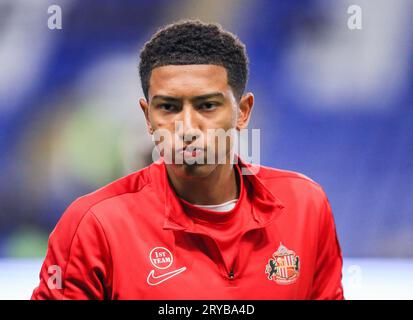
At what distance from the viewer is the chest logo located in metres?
1.76

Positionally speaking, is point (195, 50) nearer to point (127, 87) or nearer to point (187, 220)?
point (187, 220)

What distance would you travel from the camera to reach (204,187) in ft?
6.13

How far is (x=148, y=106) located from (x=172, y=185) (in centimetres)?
25

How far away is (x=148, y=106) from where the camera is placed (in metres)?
1.85

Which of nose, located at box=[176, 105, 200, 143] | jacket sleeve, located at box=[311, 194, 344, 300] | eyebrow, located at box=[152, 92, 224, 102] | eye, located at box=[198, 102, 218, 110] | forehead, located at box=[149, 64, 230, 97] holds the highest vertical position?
A: forehead, located at box=[149, 64, 230, 97]

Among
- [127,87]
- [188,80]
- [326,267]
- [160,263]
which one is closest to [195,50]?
[188,80]

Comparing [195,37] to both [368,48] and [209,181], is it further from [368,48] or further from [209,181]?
[368,48]

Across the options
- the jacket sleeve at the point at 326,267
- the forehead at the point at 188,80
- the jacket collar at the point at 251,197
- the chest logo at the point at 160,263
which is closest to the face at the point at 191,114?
the forehead at the point at 188,80

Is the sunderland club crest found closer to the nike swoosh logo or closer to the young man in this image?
the young man

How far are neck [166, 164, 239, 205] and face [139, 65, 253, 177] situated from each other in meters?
0.07

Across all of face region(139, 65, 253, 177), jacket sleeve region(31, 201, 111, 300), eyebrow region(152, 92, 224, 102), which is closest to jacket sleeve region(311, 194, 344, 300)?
face region(139, 65, 253, 177)

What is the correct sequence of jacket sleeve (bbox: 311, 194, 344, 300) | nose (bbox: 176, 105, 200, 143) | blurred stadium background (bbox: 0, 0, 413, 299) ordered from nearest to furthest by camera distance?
nose (bbox: 176, 105, 200, 143) → jacket sleeve (bbox: 311, 194, 344, 300) → blurred stadium background (bbox: 0, 0, 413, 299)

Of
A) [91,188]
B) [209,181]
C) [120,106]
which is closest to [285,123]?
[120,106]

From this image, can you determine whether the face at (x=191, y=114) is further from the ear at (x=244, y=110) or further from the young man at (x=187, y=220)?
the ear at (x=244, y=110)
